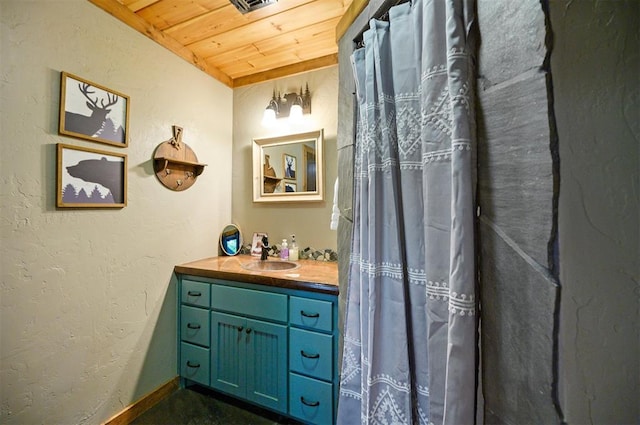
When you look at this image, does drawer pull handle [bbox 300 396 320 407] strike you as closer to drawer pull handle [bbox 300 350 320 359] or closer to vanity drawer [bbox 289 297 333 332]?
drawer pull handle [bbox 300 350 320 359]

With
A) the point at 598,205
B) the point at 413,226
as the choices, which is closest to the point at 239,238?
the point at 413,226

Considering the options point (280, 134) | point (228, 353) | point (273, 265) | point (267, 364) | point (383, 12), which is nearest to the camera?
point (383, 12)

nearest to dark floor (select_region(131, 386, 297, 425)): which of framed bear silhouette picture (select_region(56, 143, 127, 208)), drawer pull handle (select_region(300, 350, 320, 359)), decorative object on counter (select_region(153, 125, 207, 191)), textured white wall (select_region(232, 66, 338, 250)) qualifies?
drawer pull handle (select_region(300, 350, 320, 359))

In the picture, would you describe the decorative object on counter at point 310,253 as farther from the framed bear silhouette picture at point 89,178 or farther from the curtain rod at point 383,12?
the curtain rod at point 383,12

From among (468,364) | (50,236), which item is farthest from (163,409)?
(468,364)

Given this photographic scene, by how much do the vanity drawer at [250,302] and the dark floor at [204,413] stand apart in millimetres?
631

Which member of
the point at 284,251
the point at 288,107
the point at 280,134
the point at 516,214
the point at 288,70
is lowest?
the point at 284,251

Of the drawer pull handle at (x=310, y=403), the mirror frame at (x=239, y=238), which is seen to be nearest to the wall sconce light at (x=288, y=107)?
the mirror frame at (x=239, y=238)

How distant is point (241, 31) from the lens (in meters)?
1.64

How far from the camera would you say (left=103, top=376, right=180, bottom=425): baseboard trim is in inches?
55.9

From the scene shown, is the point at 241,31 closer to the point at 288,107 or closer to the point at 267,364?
the point at 288,107

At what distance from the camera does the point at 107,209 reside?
139cm

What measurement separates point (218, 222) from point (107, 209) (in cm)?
82

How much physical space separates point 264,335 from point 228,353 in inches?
12.3
